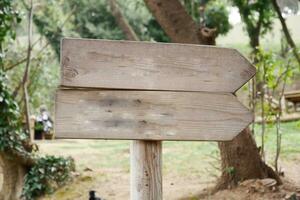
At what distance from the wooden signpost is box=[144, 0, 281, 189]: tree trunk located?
2.44 m

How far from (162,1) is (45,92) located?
31.0 feet

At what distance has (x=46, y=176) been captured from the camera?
5.61 m

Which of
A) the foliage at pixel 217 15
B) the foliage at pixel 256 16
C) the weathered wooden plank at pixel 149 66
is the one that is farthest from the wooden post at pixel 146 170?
the foliage at pixel 217 15

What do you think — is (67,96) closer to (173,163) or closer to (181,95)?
(181,95)

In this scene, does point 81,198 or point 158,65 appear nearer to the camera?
point 158,65

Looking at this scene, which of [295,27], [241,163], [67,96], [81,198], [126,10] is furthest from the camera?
[295,27]

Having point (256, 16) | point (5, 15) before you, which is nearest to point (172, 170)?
point (5, 15)

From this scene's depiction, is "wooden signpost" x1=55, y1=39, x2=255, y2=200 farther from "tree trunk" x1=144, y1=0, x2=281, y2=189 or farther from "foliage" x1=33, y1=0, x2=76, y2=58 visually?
"foliage" x1=33, y1=0, x2=76, y2=58

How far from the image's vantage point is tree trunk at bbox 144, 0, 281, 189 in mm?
4031

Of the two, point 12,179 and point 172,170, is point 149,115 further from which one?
point 12,179

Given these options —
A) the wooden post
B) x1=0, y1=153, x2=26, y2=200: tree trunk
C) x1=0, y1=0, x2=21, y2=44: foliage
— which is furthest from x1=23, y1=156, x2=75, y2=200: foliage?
the wooden post

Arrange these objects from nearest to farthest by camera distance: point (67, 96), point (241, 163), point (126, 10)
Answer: point (67, 96) → point (241, 163) → point (126, 10)

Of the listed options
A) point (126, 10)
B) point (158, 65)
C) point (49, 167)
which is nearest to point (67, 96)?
point (158, 65)

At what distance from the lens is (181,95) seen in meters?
1.57
